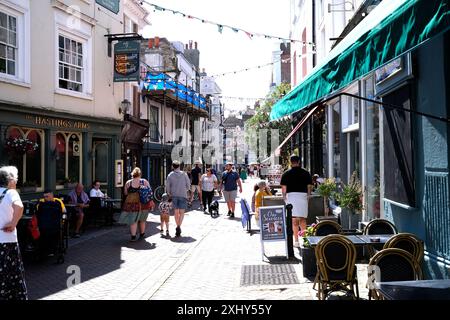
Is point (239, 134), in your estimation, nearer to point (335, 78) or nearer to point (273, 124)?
point (273, 124)

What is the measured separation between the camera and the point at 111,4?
1669 centimetres

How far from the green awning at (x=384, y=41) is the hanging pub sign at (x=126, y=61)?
11911 millimetres

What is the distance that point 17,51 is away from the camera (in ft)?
38.7

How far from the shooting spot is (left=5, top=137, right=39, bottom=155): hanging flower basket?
1111 cm

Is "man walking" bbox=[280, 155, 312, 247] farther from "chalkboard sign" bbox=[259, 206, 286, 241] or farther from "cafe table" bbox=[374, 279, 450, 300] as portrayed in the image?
"cafe table" bbox=[374, 279, 450, 300]

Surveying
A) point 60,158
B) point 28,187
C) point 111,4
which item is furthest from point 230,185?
point 111,4

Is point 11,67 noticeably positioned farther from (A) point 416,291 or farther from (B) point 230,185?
(A) point 416,291

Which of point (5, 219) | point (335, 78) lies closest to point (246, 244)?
point (5, 219)

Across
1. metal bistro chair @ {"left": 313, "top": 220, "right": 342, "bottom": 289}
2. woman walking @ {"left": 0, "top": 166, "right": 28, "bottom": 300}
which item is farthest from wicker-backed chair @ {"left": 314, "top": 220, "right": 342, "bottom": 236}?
woman walking @ {"left": 0, "top": 166, "right": 28, "bottom": 300}

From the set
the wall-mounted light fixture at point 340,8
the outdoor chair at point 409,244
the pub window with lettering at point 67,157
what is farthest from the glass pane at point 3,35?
the outdoor chair at point 409,244

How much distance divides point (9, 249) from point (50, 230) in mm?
3105

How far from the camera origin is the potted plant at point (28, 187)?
11880mm

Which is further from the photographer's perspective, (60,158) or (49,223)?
(60,158)

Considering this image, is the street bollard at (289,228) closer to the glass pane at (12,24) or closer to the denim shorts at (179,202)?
the denim shorts at (179,202)
